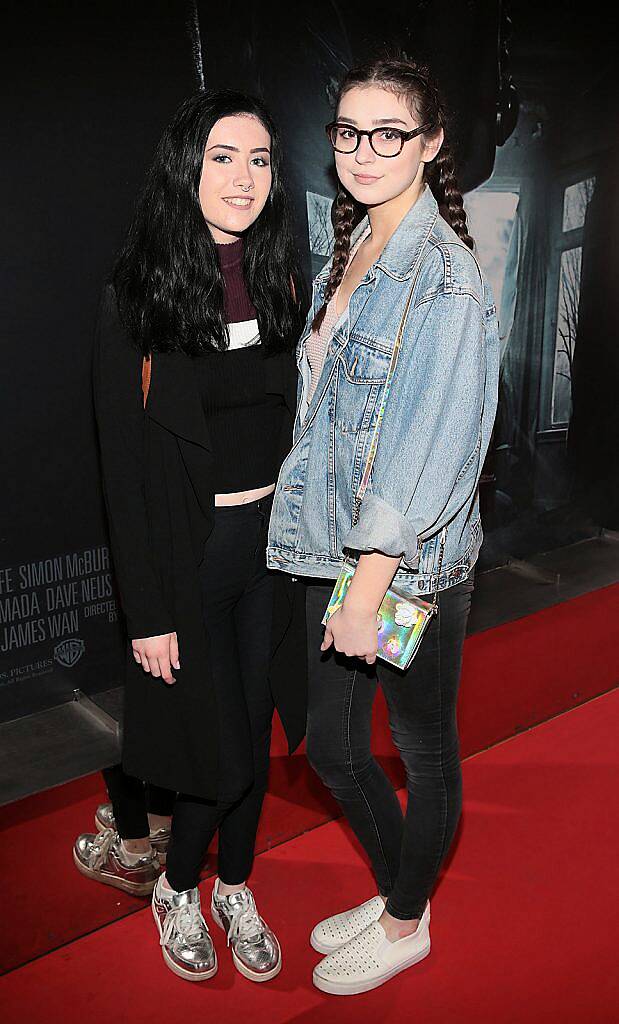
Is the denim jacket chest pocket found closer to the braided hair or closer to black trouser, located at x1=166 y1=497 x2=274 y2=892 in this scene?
the braided hair

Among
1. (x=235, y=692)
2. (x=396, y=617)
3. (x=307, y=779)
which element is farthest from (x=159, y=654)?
(x=307, y=779)

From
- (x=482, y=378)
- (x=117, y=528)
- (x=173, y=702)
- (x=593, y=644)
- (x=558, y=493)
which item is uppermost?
(x=482, y=378)

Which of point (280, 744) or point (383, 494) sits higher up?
point (383, 494)

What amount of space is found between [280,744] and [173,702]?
0.91m

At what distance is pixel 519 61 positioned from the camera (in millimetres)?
3473

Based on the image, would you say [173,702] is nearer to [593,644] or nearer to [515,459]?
[593,644]

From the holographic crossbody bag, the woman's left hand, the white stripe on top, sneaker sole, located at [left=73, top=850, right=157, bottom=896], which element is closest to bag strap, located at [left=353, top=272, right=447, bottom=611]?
the holographic crossbody bag

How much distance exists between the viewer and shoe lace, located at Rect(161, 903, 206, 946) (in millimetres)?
1957

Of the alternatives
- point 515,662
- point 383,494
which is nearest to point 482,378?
point 383,494

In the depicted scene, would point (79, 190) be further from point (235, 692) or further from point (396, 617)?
point (396, 617)

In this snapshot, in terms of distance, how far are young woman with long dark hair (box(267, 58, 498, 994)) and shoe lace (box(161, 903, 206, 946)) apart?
0.40 meters

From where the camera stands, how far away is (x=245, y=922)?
1994 mm

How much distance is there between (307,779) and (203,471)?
46.3 inches

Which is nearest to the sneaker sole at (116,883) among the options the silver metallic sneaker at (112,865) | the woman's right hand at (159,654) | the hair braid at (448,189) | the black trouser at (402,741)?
the silver metallic sneaker at (112,865)
